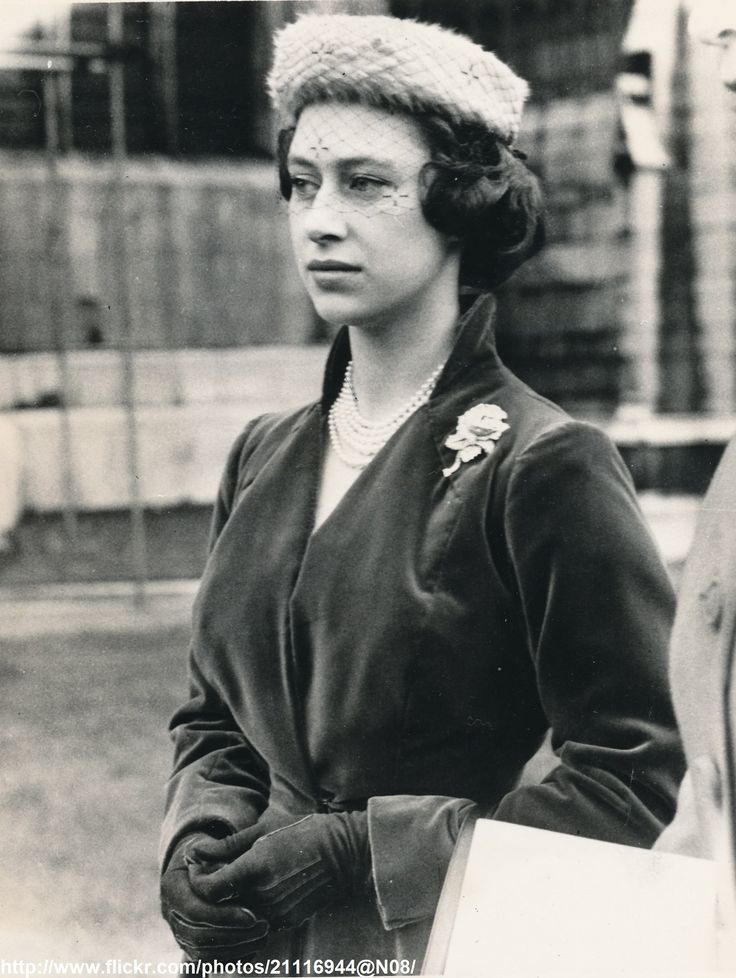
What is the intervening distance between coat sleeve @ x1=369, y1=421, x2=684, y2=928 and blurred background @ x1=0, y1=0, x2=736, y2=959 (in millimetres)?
307

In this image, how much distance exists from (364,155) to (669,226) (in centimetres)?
56

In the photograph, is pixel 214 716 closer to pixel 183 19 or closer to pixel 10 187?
pixel 10 187

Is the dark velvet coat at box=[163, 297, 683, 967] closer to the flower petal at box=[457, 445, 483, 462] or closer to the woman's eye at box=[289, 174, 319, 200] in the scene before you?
the flower petal at box=[457, 445, 483, 462]

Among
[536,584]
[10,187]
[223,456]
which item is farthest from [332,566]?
[10,187]

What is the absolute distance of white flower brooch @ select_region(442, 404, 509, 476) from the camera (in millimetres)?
1268

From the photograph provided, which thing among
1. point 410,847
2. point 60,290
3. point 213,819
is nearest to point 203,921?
point 213,819

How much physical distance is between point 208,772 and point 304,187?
0.75 meters

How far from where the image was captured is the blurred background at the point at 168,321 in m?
1.58

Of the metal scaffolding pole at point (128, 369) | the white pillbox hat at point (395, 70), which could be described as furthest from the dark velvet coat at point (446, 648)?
the metal scaffolding pole at point (128, 369)

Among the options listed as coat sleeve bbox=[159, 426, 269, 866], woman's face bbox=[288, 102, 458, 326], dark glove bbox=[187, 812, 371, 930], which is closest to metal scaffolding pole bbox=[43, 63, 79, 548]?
coat sleeve bbox=[159, 426, 269, 866]

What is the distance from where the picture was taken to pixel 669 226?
63.6 inches

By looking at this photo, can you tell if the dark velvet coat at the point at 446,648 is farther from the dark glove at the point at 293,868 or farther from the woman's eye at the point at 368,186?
the woman's eye at the point at 368,186

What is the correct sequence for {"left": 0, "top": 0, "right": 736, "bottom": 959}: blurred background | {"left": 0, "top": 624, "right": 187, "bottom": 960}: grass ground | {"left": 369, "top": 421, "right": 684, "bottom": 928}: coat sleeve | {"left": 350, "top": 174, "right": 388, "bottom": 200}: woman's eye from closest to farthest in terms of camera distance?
1. {"left": 369, "top": 421, "right": 684, "bottom": 928}: coat sleeve
2. {"left": 350, "top": 174, "right": 388, "bottom": 200}: woman's eye
3. {"left": 0, "top": 0, "right": 736, "bottom": 959}: blurred background
4. {"left": 0, "top": 624, "right": 187, "bottom": 960}: grass ground

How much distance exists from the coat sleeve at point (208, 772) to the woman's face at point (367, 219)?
20.0 inches
